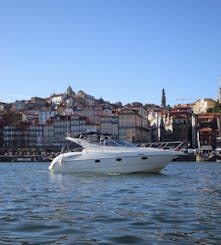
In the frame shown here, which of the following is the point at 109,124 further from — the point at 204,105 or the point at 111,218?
the point at 111,218

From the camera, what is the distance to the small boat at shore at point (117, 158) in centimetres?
2883

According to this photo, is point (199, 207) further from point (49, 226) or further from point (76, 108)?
point (76, 108)

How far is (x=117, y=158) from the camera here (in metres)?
29.0

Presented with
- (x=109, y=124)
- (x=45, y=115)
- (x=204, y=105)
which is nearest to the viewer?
(x=109, y=124)

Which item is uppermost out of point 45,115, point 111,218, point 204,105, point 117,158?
point 204,105

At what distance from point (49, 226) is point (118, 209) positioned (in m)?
3.13

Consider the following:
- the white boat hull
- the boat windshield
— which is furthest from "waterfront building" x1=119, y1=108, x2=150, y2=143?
the white boat hull

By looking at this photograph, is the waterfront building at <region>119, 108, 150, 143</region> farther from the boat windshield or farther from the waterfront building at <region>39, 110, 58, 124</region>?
the boat windshield

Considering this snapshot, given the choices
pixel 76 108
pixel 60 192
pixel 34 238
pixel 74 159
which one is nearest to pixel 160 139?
pixel 76 108

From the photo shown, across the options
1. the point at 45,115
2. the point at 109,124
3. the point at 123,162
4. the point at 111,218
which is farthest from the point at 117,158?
the point at 45,115

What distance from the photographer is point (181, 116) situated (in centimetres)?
12394

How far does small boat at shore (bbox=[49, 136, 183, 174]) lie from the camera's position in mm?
28828

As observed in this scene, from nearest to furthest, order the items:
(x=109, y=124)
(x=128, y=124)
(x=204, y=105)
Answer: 1. (x=109, y=124)
2. (x=128, y=124)
3. (x=204, y=105)

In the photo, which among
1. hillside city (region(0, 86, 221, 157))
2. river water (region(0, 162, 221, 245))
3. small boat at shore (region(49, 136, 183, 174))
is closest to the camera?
river water (region(0, 162, 221, 245))
